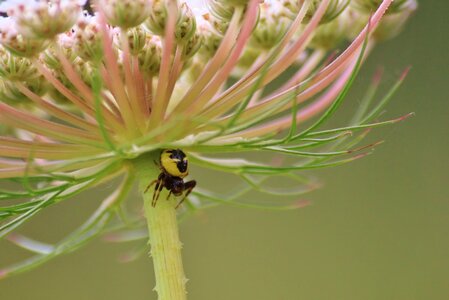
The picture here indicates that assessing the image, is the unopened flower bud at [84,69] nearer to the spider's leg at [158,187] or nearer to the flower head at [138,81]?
the flower head at [138,81]

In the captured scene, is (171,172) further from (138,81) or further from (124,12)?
(124,12)

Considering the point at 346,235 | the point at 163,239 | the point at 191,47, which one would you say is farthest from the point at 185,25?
the point at 346,235

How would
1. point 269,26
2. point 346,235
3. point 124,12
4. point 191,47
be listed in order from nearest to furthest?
1. point 124,12
2. point 191,47
3. point 269,26
4. point 346,235

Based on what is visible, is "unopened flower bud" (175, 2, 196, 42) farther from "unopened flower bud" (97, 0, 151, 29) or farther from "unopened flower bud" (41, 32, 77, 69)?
"unopened flower bud" (41, 32, 77, 69)

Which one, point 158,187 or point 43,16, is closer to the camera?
point 43,16

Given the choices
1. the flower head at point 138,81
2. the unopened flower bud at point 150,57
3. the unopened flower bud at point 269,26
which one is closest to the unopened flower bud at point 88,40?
the flower head at point 138,81

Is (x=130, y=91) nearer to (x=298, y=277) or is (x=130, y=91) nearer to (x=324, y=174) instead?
(x=298, y=277)
